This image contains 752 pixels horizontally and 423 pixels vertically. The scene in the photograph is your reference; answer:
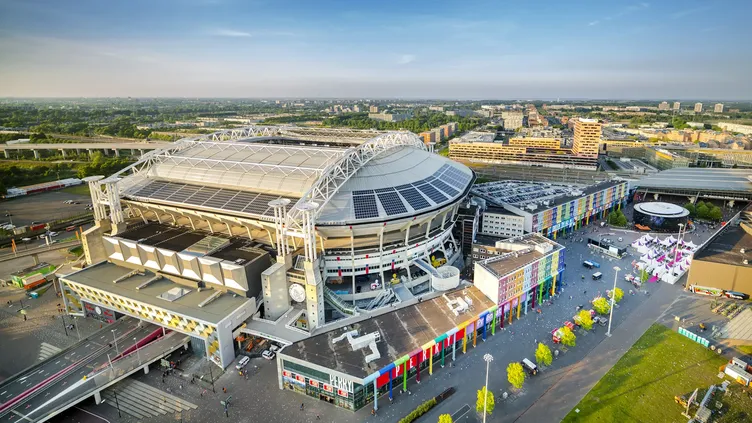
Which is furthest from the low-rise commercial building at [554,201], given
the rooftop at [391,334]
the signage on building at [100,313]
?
the signage on building at [100,313]

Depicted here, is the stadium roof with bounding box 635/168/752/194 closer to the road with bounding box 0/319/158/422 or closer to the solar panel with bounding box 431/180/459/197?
the solar panel with bounding box 431/180/459/197

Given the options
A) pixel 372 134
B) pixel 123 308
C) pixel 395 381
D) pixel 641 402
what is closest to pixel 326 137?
pixel 372 134

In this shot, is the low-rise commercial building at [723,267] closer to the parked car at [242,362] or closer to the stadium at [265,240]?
the stadium at [265,240]

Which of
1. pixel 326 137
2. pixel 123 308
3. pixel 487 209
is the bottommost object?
pixel 123 308

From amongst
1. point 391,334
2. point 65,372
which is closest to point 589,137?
point 391,334

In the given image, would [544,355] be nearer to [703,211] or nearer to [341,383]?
[341,383]

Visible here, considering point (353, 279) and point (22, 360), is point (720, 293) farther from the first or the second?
point (22, 360)
